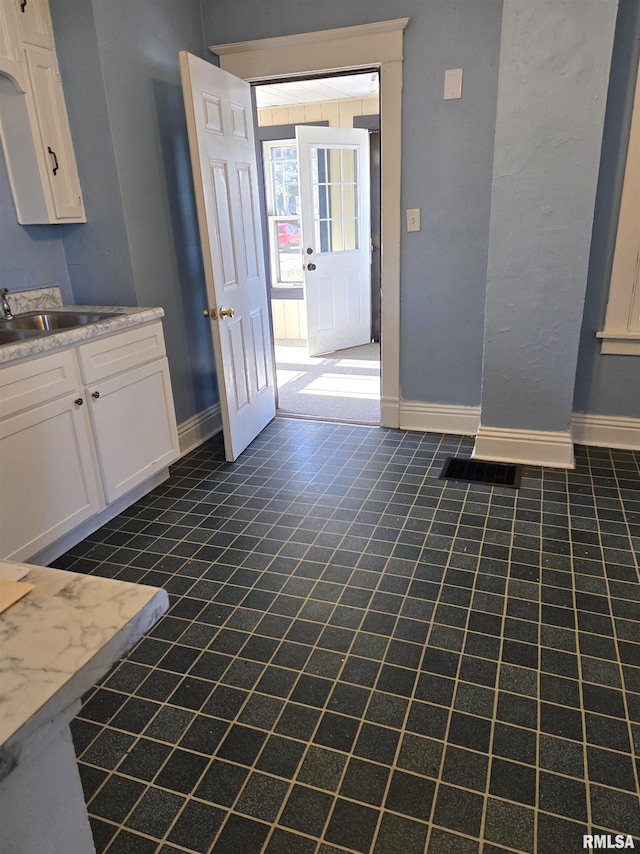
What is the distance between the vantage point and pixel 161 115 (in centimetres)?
298

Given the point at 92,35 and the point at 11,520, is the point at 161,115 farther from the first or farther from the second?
the point at 11,520

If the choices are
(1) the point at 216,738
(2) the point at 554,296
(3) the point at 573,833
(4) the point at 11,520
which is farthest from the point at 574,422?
(4) the point at 11,520

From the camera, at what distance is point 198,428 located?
3.48 meters

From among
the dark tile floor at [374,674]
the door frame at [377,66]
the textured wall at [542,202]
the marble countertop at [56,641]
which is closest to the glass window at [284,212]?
the door frame at [377,66]

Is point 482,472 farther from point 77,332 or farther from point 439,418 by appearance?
point 77,332

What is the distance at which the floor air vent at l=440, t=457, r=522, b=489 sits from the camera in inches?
112

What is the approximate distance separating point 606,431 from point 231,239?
88.8 inches

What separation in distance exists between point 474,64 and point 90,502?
2716 millimetres

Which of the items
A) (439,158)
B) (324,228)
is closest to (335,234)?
(324,228)

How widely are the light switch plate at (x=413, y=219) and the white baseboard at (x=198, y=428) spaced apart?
157 cm

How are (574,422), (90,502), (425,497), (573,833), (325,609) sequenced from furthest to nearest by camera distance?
(574,422)
(425,497)
(90,502)
(325,609)
(573,833)

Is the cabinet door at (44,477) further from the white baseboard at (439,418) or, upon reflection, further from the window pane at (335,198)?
the window pane at (335,198)

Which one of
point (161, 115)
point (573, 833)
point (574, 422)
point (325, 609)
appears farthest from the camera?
point (574, 422)

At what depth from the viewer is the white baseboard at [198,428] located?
3.34 metres
